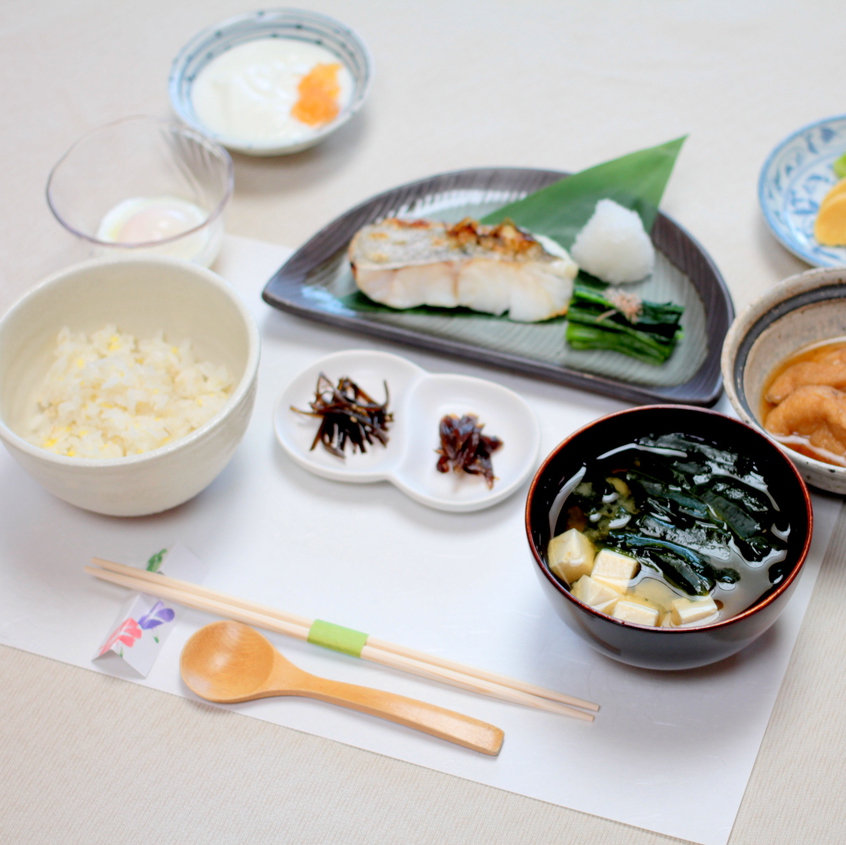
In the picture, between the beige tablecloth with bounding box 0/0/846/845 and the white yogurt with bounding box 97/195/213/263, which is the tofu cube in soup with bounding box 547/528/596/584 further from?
the white yogurt with bounding box 97/195/213/263

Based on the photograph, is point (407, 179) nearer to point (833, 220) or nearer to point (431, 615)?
point (833, 220)

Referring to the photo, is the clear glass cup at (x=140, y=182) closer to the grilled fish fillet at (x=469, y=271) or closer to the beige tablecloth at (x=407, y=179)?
the beige tablecloth at (x=407, y=179)

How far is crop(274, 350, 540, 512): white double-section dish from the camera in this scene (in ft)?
4.85

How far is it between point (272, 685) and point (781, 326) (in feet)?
3.62

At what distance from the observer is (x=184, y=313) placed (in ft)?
5.18

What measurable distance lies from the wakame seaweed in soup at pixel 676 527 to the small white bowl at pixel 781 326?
0.69 ft

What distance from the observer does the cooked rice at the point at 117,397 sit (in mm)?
1393

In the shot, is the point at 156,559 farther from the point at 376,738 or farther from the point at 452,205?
the point at 452,205

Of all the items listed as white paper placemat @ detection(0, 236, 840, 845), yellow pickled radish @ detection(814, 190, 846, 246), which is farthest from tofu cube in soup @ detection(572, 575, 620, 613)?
yellow pickled radish @ detection(814, 190, 846, 246)

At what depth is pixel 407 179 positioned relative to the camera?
218 centimetres

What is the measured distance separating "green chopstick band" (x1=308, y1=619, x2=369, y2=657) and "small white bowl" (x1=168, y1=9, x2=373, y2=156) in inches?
53.6

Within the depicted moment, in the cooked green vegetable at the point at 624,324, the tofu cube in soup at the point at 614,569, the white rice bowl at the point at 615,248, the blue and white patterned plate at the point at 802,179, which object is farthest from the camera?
the blue and white patterned plate at the point at 802,179

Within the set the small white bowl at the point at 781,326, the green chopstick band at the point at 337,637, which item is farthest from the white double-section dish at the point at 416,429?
the small white bowl at the point at 781,326

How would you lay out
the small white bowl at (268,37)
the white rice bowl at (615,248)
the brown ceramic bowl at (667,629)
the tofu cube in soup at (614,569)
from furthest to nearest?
the small white bowl at (268,37) < the white rice bowl at (615,248) < the tofu cube in soup at (614,569) < the brown ceramic bowl at (667,629)
